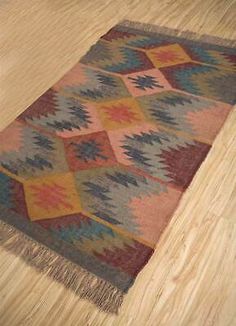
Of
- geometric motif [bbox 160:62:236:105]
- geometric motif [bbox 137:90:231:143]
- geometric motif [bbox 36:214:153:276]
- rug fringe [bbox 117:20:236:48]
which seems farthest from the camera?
rug fringe [bbox 117:20:236:48]

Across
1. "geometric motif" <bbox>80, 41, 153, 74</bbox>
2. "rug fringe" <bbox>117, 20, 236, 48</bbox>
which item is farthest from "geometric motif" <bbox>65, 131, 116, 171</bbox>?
"rug fringe" <bbox>117, 20, 236, 48</bbox>

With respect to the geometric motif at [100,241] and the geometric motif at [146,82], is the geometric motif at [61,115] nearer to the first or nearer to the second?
the geometric motif at [146,82]

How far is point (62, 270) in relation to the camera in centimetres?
117

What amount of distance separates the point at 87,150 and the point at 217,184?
539 millimetres

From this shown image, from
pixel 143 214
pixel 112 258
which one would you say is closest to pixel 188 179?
pixel 143 214

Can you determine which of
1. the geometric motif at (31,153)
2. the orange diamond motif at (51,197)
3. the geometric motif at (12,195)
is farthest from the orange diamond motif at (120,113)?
the geometric motif at (12,195)

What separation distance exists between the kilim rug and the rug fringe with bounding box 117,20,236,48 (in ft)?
0.05

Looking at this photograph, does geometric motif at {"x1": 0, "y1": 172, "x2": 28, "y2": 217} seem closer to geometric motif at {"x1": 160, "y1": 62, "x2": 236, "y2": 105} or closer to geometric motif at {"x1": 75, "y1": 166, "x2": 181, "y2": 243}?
geometric motif at {"x1": 75, "y1": 166, "x2": 181, "y2": 243}

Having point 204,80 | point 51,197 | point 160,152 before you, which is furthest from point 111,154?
point 204,80

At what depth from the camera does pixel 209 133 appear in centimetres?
157

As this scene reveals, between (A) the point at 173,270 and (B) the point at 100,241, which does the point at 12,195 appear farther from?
(A) the point at 173,270

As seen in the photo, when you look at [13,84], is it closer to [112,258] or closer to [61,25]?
[61,25]

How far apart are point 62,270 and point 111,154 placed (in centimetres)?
53

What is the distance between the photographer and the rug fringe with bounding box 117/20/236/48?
2080 mm
